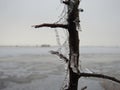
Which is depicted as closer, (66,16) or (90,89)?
(66,16)

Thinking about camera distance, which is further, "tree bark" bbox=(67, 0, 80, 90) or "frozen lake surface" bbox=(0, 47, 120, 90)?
"frozen lake surface" bbox=(0, 47, 120, 90)

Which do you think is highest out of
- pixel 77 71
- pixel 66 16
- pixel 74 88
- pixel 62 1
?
pixel 62 1

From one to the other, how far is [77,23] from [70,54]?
265mm

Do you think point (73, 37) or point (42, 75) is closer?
point (73, 37)

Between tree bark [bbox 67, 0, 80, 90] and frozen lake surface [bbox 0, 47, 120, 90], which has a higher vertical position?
tree bark [bbox 67, 0, 80, 90]

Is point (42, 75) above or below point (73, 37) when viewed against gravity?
below

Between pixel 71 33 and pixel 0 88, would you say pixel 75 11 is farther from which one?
pixel 0 88

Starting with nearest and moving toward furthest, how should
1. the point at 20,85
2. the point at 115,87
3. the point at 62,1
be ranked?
1. the point at 62,1
2. the point at 115,87
3. the point at 20,85

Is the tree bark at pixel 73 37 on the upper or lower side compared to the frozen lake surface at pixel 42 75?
upper

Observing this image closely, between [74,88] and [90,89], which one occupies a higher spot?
[74,88]

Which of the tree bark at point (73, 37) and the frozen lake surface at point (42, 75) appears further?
the frozen lake surface at point (42, 75)

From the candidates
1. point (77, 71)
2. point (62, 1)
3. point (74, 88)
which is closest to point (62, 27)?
point (62, 1)

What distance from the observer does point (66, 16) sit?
1.89 meters

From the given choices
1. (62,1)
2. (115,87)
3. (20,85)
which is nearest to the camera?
(62,1)
